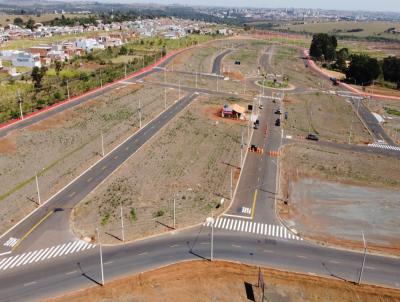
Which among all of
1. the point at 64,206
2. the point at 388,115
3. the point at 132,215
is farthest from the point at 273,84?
the point at 64,206

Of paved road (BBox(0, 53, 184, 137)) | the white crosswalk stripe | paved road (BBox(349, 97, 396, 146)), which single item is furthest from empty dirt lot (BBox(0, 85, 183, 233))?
paved road (BBox(349, 97, 396, 146))

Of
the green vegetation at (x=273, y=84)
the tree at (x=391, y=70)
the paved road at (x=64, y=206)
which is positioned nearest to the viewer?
the paved road at (x=64, y=206)

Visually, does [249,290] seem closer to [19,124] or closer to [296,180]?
[296,180]

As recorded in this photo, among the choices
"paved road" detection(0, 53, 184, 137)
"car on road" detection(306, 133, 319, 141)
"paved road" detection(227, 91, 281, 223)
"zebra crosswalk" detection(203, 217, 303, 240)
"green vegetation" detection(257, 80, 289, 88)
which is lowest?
"zebra crosswalk" detection(203, 217, 303, 240)

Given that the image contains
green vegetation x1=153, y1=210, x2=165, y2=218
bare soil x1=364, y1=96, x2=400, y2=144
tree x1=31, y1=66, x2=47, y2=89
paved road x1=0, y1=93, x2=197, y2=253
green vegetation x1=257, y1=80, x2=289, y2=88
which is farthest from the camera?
green vegetation x1=257, y1=80, x2=289, y2=88

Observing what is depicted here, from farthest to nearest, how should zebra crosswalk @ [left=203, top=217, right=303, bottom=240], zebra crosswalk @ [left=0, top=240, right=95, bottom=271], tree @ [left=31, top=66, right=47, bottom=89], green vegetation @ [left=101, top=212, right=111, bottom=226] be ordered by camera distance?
tree @ [left=31, top=66, right=47, bottom=89]
green vegetation @ [left=101, top=212, right=111, bottom=226]
zebra crosswalk @ [left=203, top=217, right=303, bottom=240]
zebra crosswalk @ [left=0, top=240, right=95, bottom=271]

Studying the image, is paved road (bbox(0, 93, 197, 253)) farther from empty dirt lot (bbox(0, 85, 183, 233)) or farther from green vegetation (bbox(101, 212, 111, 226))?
green vegetation (bbox(101, 212, 111, 226))

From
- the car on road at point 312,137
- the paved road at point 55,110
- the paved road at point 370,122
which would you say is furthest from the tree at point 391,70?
the paved road at point 55,110

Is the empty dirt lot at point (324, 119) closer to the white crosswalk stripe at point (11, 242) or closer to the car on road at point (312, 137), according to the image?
the car on road at point (312, 137)
